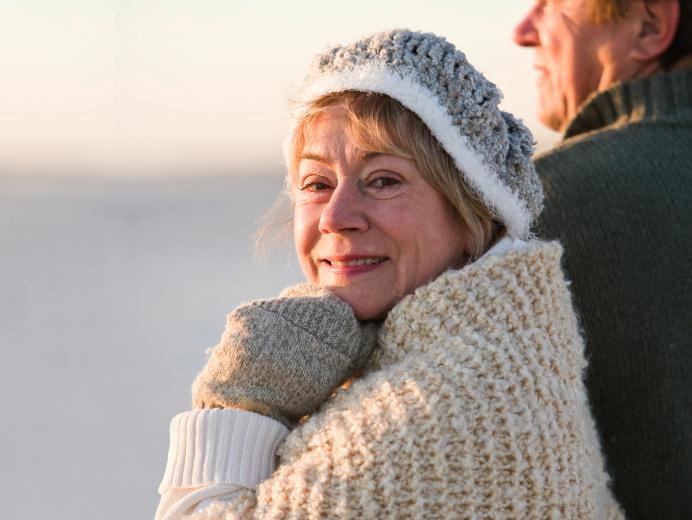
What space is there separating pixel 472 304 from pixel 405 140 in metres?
0.35

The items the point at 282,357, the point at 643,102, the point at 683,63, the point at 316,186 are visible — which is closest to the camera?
the point at 282,357

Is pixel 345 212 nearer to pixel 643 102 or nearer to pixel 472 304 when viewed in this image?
pixel 472 304

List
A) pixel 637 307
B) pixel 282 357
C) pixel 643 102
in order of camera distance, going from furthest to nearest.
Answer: pixel 643 102 < pixel 637 307 < pixel 282 357

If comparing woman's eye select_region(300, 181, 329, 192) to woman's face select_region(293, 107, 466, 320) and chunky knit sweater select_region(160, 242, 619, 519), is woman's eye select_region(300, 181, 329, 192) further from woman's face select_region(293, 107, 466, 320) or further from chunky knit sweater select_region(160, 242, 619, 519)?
chunky knit sweater select_region(160, 242, 619, 519)

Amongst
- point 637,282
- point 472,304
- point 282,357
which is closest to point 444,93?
point 472,304

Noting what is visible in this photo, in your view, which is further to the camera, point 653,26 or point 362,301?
point 653,26

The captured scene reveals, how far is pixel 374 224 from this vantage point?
2023 millimetres

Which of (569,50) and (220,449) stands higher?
(569,50)

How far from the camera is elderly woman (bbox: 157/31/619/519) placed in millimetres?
1788

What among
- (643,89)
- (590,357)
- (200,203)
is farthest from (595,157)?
(200,203)

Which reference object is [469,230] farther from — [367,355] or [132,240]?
[132,240]

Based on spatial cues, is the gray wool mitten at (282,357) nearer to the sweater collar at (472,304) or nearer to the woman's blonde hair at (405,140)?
the sweater collar at (472,304)

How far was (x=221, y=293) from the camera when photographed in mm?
7387

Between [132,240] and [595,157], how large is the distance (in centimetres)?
730
